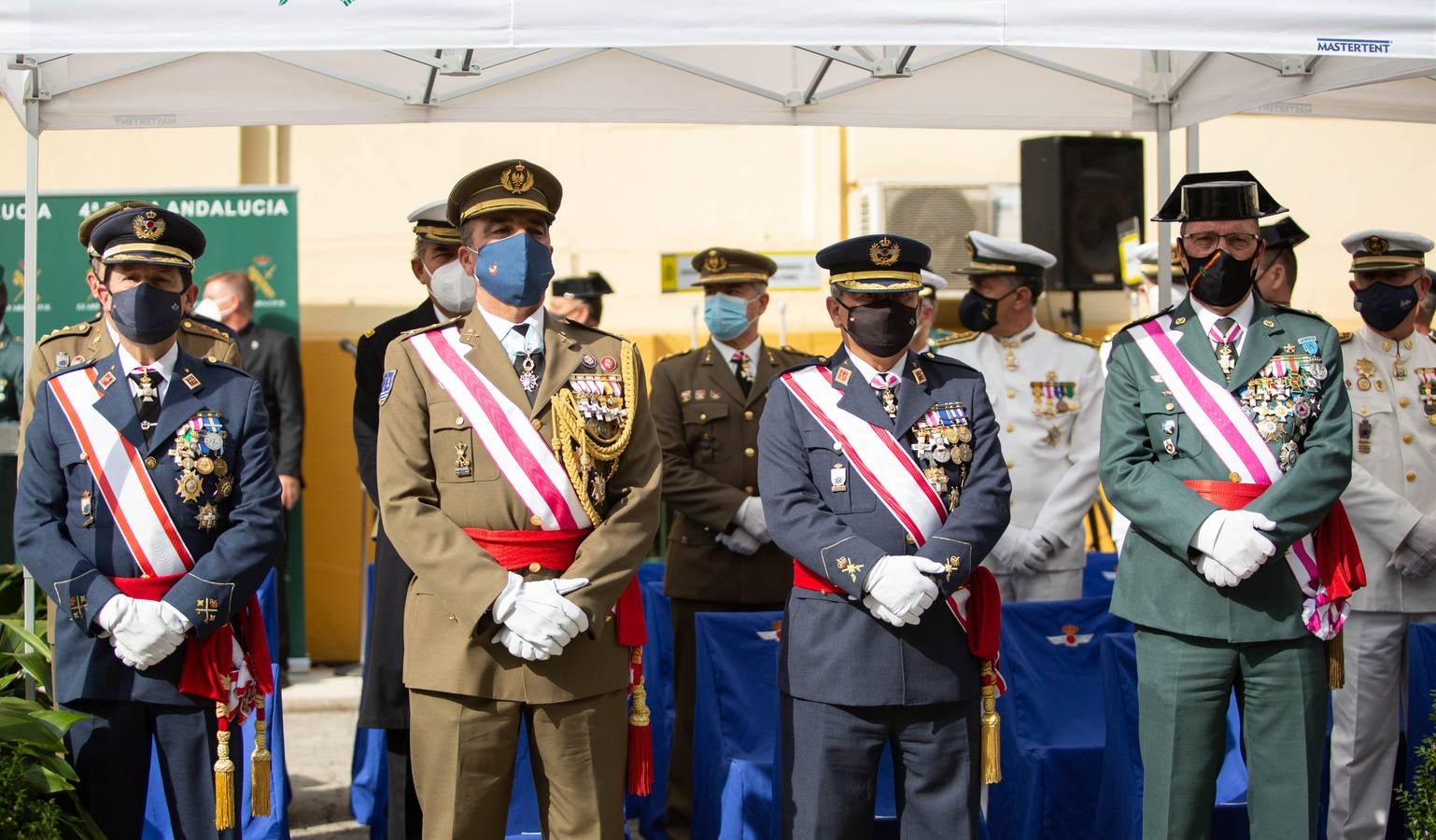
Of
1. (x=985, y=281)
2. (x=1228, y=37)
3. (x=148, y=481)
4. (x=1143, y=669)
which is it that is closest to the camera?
(x=1228, y=37)

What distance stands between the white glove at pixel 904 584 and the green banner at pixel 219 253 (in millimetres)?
4790

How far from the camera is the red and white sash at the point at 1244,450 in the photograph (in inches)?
151

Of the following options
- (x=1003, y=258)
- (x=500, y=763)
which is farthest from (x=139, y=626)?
(x=1003, y=258)

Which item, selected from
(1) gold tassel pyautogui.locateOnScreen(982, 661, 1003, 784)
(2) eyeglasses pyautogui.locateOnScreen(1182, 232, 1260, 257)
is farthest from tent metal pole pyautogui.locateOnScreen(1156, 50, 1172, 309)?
(1) gold tassel pyautogui.locateOnScreen(982, 661, 1003, 784)

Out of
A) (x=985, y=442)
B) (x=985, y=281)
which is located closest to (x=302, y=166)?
Answer: (x=985, y=281)

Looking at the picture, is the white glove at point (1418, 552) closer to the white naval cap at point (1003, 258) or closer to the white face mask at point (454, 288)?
the white naval cap at point (1003, 258)

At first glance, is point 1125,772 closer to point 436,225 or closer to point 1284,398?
point 1284,398

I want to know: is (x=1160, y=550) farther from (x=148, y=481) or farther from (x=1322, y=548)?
(x=148, y=481)

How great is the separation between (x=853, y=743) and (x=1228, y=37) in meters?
1.91

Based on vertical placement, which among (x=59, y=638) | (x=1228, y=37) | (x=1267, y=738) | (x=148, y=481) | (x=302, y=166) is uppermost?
(x=302, y=166)

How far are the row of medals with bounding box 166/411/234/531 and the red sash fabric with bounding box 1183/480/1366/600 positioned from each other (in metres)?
2.48

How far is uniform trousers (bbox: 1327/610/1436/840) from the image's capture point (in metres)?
4.59

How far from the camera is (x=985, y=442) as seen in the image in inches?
155

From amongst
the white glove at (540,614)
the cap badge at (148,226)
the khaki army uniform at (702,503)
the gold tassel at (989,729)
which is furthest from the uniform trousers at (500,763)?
the khaki army uniform at (702,503)
